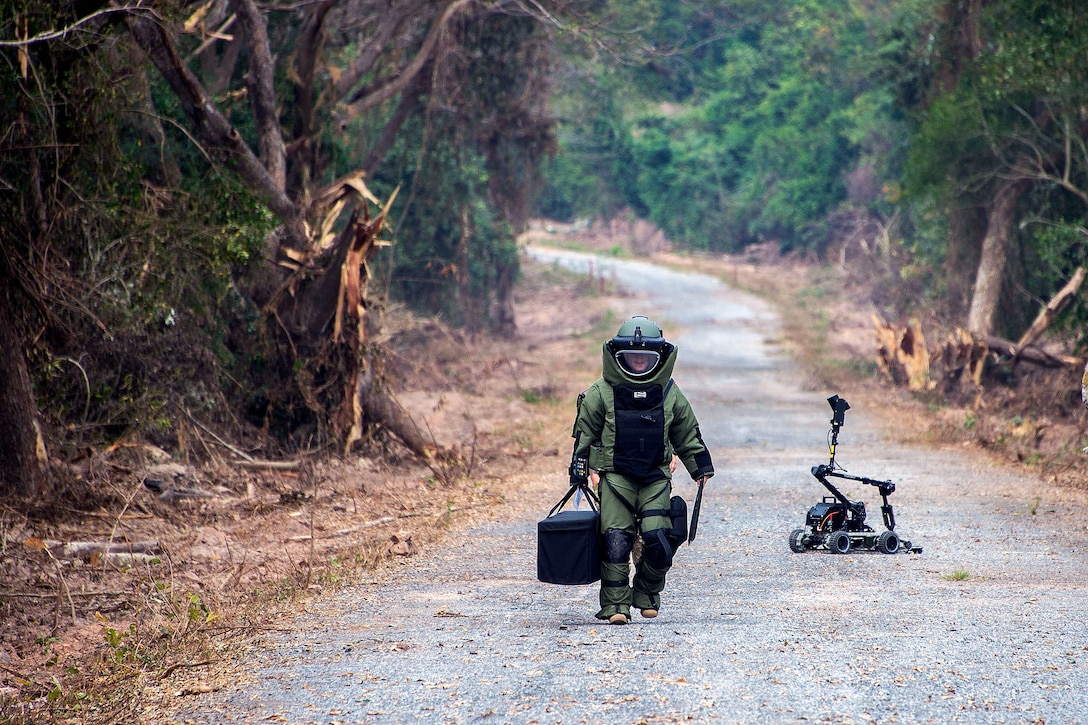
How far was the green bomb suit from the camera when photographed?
21.9ft

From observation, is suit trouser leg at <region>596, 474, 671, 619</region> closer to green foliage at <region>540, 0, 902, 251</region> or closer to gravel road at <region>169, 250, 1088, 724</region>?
gravel road at <region>169, 250, 1088, 724</region>

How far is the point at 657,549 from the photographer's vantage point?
262 inches

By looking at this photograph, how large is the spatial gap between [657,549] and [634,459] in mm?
522

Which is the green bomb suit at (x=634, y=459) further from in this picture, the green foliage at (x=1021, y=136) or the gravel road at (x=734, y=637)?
the green foliage at (x=1021, y=136)

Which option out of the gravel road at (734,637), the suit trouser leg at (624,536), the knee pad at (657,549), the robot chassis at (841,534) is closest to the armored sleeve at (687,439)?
the suit trouser leg at (624,536)

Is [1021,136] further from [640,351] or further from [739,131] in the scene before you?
[739,131]

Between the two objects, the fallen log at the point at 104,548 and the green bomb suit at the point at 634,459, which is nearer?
the green bomb suit at the point at 634,459

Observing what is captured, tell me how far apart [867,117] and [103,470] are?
36756 millimetres

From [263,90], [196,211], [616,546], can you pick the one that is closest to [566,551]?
[616,546]

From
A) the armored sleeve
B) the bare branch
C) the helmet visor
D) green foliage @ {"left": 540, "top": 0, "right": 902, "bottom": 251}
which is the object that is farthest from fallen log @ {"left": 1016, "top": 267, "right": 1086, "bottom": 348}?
green foliage @ {"left": 540, "top": 0, "right": 902, "bottom": 251}

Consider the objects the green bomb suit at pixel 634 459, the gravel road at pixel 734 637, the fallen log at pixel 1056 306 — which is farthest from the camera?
the fallen log at pixel 1056 306

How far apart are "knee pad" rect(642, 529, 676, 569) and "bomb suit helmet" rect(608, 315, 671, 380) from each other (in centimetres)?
89

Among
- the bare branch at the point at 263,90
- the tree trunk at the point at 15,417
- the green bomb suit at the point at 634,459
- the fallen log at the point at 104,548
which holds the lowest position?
the fallen log at the point at 104,548

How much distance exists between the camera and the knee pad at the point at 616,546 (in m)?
6.69
